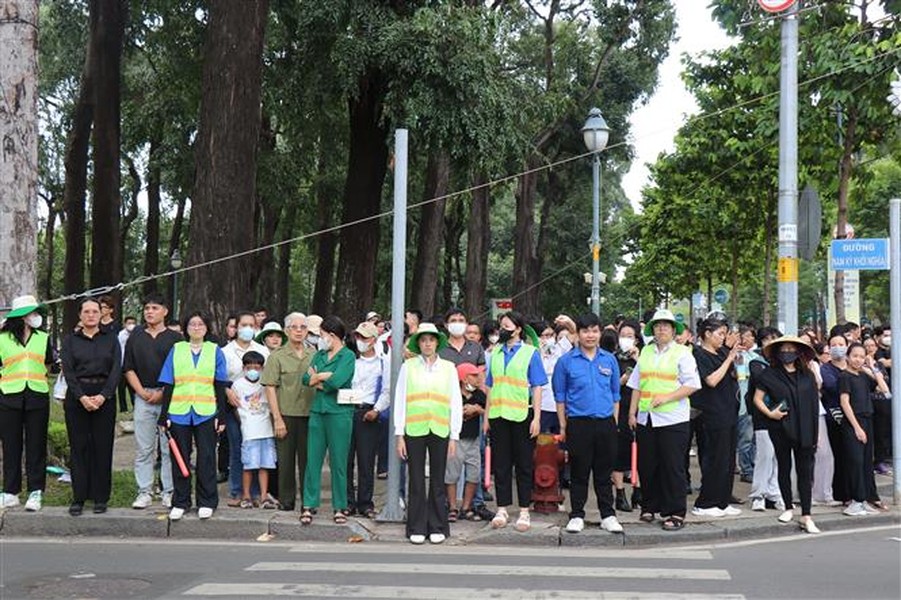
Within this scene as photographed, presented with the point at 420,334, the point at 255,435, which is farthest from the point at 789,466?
the point at 255,435

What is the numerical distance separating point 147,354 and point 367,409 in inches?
87.1

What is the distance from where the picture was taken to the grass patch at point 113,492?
9.52 meters

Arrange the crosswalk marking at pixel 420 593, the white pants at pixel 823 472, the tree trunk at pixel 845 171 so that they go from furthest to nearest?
the tree trunk at pixel 845 171 → the white pants at pixel 823 472 → the crosswalk marking at pixel 420 593

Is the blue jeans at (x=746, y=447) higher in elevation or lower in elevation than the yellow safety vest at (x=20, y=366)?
lower

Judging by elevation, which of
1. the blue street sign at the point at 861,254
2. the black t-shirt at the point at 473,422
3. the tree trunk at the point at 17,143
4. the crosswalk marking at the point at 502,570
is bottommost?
the crosswalk marking at the point at 502,570

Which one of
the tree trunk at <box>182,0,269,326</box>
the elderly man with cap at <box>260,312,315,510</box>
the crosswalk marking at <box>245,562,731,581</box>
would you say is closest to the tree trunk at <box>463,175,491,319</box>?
the tree trunk at <box>182,0,269,326</box>

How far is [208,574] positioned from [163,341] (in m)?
2.93

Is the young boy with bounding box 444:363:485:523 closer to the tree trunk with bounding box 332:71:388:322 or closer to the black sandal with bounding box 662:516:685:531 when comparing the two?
the black sandal with bounding box 662:516:685:531

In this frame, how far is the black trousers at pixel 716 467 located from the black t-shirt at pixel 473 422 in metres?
2.31

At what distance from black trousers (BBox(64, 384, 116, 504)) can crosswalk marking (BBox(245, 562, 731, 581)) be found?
92.5 inches

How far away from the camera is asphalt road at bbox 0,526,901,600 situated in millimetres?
6684

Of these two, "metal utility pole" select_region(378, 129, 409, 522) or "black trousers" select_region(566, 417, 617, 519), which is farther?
"metal utility pole" select_region(378, 129, 409, 522)

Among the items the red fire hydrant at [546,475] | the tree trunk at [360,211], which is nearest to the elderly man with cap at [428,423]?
the red fire hydrant at [546,475]

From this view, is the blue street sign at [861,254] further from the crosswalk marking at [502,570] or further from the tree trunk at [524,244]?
the tree trunk at [524,244]
